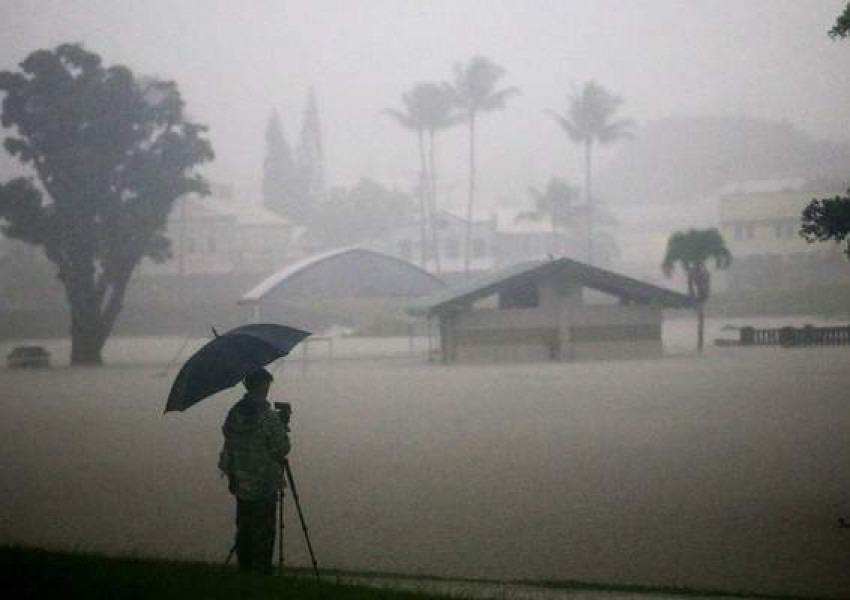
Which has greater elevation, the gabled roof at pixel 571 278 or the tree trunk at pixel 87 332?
the gabled roof at pixel 571 278

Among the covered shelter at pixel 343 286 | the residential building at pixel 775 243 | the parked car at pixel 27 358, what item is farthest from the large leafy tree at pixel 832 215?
the residential building at pixel 775 243

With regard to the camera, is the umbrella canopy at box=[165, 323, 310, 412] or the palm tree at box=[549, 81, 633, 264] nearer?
the umbrella canopy at box=[165, 323, 310, 412]

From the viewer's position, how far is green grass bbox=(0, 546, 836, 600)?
634 cm

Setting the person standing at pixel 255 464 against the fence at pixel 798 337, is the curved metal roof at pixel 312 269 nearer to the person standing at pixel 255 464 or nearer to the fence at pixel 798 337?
the fence at pixel 798 337

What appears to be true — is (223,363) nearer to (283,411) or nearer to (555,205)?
(283,411)

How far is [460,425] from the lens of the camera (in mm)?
18875

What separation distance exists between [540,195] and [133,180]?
5704cm

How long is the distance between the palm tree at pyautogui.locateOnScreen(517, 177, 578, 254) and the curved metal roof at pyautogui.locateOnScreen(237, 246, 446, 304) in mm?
36023

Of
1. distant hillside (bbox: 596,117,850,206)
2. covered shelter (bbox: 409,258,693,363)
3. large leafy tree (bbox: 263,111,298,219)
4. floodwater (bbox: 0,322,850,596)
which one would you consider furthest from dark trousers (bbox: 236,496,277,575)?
distant hillside (bbox: 596,117,850,206)

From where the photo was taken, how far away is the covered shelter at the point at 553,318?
39.0 metres

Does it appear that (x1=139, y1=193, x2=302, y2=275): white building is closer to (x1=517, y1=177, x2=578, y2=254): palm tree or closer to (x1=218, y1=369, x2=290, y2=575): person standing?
(x1=517, y1=177, x2=578, y2=254): palm tree

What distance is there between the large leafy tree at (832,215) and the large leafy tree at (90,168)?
3711cm

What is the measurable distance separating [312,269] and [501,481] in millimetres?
42649

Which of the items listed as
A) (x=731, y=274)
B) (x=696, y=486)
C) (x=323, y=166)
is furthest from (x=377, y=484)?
(x=323, y=166)
